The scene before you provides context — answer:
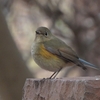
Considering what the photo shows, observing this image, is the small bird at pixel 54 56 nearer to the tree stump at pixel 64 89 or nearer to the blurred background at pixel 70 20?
the tree stump at pixel 64 89

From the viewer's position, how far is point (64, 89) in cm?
279

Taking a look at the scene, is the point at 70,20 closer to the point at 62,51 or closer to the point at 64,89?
the point at 62,51

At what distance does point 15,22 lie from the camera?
664 cm

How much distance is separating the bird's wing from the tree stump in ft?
2.50

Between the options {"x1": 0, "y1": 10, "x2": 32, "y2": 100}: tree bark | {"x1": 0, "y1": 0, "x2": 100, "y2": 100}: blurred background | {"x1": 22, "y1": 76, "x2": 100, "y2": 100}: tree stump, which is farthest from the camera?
{"x1": 0, "y1": 0, "x2": 100, "y2": 100}: blurred background

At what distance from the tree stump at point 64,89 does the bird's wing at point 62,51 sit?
0.76 metres

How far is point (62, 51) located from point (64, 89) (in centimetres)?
124

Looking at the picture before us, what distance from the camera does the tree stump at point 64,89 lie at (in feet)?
8.59

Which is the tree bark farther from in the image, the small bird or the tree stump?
the tree stump

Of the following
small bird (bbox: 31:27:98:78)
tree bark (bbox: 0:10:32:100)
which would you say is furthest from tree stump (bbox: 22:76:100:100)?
tree bark (bbox: 0:10:32:100)

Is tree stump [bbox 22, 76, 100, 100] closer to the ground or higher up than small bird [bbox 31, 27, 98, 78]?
closer to the ground

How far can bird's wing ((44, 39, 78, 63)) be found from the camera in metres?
3.95

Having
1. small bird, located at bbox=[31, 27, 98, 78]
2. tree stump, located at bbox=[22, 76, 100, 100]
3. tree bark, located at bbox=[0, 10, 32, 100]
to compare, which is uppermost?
tree bark, located at bbox=[0, 10, 32, 100]

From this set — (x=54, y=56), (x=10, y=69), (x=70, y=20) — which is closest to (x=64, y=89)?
(x=54, y=56)
